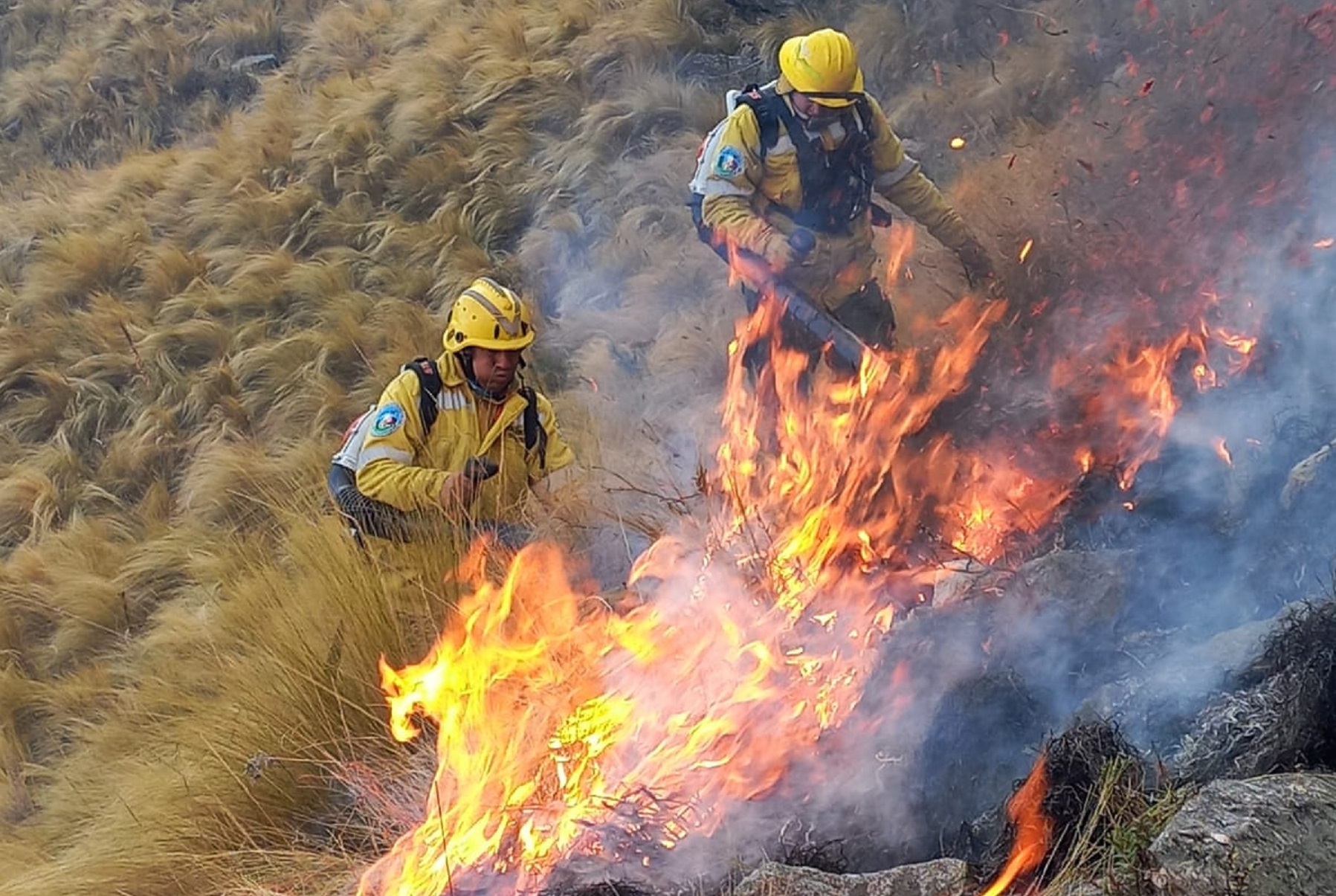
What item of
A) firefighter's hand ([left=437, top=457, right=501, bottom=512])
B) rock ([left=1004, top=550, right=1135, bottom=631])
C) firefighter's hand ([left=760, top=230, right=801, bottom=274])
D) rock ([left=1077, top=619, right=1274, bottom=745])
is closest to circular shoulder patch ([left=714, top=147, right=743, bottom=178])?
firefighter's hand ([left=760, top=230, right=801, bottom=274])

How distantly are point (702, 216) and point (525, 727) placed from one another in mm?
2554

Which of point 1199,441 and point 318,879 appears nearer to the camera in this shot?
point 318,879

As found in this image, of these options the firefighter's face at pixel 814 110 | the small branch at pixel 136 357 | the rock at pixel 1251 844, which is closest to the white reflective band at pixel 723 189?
the firefighter's face at pixel 814 110

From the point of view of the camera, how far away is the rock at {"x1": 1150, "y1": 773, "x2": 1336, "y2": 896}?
6.65 ft

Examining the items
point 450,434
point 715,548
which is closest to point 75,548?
point 450,434

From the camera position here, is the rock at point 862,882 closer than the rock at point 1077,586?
Yes

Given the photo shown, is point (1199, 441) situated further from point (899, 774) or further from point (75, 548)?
point (75, 548)

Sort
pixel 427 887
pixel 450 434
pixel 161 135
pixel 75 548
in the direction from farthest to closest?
1. pixel 161 135
2. pixel 75 548
3. pixel 450 434
4. pixel 427 887

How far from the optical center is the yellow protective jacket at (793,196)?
4.66 metres

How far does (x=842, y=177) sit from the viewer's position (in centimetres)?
482

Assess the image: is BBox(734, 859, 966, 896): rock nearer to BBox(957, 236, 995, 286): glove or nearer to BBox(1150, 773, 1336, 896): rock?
BBox(1150, 773, 1336, 896): rock

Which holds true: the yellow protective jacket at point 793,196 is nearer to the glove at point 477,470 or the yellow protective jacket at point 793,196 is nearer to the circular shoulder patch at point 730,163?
the circular shoulder patch at point 730,163

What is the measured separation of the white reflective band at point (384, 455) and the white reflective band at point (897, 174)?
2322mm

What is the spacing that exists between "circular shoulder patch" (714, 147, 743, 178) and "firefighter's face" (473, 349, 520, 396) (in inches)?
47.8
